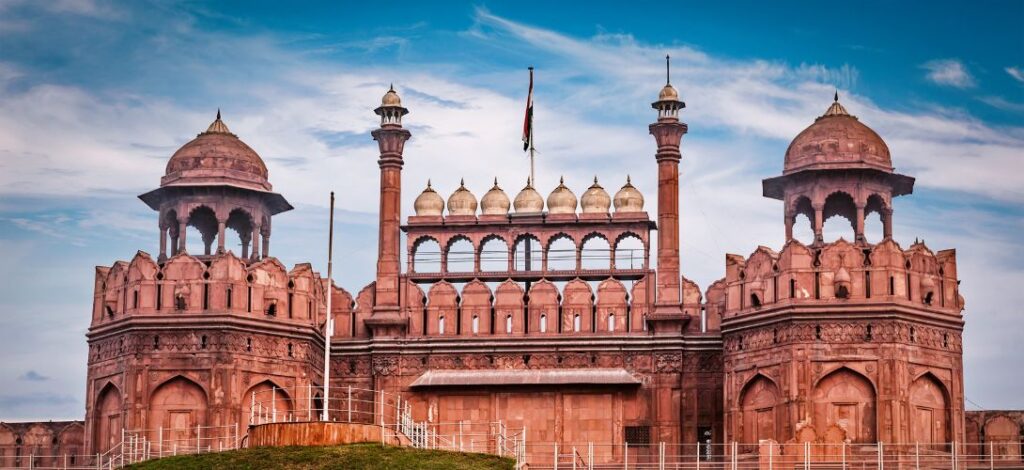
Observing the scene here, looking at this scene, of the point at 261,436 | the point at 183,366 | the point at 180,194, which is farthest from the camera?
the point at 180,194

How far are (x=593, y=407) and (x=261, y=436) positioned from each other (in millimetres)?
12544

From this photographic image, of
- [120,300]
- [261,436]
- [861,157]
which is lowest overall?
[261,436]

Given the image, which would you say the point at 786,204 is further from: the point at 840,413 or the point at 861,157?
the point at 840,413

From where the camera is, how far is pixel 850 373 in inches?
2613

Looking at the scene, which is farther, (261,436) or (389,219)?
(389,219)

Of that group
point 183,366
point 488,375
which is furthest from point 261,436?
point 488,375

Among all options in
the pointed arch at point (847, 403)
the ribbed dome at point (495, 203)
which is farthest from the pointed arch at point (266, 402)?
the pointed arch at point (847, 403)

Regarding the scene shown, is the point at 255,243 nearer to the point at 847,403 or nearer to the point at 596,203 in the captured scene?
the point at 596,203

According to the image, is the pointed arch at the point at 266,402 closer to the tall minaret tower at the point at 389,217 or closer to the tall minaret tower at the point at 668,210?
the tall minaret tower at the point at 389,217

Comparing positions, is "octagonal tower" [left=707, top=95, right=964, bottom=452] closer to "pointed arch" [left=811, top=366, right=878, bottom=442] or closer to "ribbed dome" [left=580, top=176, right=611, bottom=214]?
"pointed arch" [left=811, top=366, right=878, bottom=442]

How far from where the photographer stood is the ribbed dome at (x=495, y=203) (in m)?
74.6

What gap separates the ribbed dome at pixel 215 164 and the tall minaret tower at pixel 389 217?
3967 millimetres

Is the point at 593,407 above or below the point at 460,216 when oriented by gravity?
below

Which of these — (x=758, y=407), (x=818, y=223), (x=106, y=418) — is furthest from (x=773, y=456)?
(x=106, y=418)
